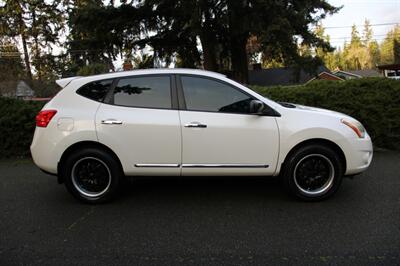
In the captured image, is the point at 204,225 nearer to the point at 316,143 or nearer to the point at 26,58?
the point at 316,143

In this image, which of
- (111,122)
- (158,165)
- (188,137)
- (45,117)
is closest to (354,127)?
(188,137)

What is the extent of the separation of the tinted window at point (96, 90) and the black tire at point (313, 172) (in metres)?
2.50

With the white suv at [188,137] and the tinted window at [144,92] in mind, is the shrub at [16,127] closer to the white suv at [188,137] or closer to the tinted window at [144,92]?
the white suv at [188,137]

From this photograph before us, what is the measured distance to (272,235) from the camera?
395 cm

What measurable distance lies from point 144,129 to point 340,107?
192 inches

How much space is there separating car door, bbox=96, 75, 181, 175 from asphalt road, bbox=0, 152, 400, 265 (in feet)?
1.91

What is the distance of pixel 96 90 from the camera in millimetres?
5047

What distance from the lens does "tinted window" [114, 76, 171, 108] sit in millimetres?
4914

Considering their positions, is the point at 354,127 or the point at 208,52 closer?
the point at 354,127

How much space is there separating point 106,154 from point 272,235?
90.3 inches

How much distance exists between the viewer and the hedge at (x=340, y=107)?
7.89m

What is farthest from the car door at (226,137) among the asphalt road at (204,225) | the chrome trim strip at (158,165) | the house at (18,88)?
the house at (18,88)

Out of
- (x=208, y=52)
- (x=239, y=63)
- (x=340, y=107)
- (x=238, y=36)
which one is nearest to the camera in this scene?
(x=340, y=107)

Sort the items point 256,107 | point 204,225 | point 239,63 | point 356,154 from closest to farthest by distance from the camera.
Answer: point 204,225 → point 256,107 → point 356,154 → point 239,63
